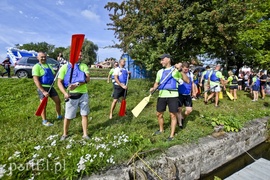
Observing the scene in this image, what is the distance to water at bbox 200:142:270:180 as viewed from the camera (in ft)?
15.0

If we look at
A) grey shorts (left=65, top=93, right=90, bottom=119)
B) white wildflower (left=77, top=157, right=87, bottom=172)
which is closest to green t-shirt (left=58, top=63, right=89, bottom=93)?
grey shorts (left=65, top=93, right=90, bottom=119)

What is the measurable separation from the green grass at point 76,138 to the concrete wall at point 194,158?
19 cm

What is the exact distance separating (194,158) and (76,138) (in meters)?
2.54

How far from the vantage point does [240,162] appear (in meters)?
5.21

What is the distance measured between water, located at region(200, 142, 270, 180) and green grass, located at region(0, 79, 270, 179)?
92 cm

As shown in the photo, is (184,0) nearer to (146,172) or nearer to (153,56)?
(153,56)

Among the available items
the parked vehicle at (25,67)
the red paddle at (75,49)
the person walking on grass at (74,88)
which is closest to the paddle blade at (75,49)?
the red paddle at (75,49)

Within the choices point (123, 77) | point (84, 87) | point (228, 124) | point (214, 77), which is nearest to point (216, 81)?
point (214, 77)

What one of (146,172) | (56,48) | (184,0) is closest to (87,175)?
(146,172)

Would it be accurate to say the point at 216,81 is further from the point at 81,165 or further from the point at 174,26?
the point at 81,165

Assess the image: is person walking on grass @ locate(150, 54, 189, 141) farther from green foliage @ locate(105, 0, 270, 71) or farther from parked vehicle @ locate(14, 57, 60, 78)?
parked vehicle @ locate(14, 57, 60, 78)

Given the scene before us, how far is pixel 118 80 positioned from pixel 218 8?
7434 mm

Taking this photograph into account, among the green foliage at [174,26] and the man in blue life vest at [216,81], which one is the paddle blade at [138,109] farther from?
the green foliage at [174,26]

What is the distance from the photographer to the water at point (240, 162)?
457cm
